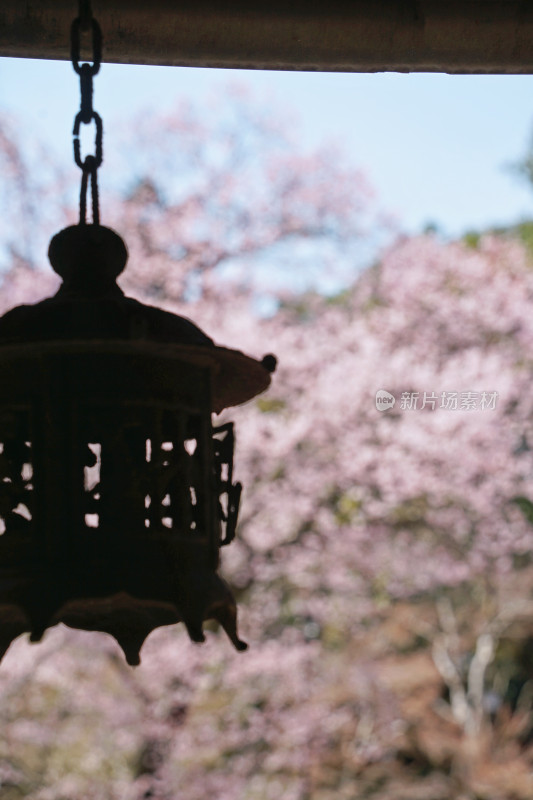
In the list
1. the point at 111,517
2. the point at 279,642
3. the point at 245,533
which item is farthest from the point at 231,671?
the point at 111,517

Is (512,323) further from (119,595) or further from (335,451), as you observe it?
(119,595)

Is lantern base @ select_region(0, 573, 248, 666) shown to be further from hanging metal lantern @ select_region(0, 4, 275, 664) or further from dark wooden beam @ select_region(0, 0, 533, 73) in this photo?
dark wooden beam @ select_region(0, 0, 533, 73)

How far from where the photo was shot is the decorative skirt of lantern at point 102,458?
122cm

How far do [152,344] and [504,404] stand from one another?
6459mm

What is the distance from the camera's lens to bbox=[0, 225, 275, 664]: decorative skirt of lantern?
122 centimetres

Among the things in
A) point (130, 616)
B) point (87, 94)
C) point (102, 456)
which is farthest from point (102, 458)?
point (87, 94)

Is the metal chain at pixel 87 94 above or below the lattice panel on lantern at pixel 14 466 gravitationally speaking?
above

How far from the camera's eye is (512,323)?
7.60 metres

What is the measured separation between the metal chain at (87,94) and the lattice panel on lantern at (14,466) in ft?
1.04

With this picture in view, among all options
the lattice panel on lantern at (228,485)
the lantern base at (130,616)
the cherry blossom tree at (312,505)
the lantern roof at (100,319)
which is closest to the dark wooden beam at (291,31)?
the lantern roof at (100,319)

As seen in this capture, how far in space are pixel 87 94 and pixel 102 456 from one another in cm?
55

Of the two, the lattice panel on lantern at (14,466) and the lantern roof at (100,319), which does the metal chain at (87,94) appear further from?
the lattice panel on lantern at (14,466)

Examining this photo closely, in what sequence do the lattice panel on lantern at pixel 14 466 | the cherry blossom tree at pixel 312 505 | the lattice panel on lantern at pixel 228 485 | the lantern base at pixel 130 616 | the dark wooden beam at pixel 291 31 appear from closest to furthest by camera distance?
1. the lantern base at pixel 130 616
2. the lattice panel on lantern at pixel 14 466
3. the lattice panel on lantern at pixel 228 485
4. the dark wooden beam at pixel 291 31
5. the cherry blossom tree at pixel 312 505

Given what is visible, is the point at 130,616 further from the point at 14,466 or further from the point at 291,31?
the point at 291,31
